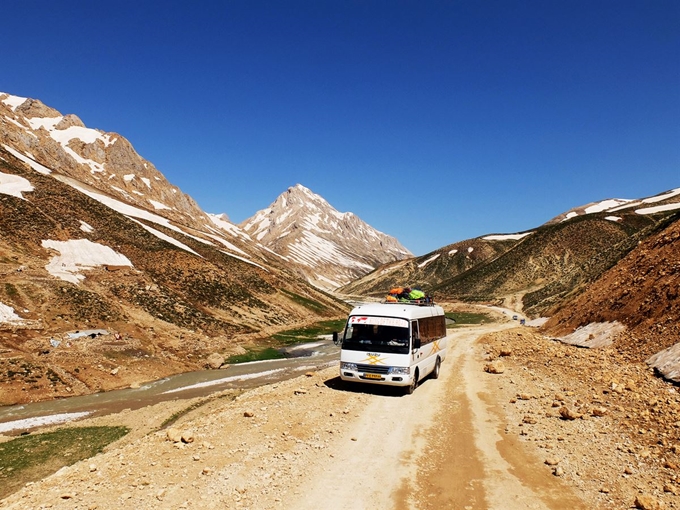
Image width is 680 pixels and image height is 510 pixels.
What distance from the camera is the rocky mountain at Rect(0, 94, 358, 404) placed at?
108 feet

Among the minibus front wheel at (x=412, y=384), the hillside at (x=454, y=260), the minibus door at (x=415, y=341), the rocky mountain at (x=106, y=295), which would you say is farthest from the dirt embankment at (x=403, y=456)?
the hillside at (x=454, y=260)

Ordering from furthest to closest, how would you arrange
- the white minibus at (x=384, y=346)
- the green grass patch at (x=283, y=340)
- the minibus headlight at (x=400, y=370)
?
the green grass patch at (x=283, y=340) → the white minibus at (x=384, y=346) → the minibus headlight at (x=400, y=370)

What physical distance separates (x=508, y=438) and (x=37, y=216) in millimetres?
65409

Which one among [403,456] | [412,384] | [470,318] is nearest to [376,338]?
[412,384]

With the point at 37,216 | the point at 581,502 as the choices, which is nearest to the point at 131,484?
the point at 581,502

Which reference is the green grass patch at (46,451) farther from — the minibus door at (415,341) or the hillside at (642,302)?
the hillside at (642,302)

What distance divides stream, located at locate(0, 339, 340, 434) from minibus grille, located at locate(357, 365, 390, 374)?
17.3 metres

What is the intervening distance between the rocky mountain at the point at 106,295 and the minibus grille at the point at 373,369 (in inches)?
971

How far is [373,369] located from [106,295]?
141 ft

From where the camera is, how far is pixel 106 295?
48.2 m

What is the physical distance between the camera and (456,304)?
122m

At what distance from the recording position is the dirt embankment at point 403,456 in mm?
8500

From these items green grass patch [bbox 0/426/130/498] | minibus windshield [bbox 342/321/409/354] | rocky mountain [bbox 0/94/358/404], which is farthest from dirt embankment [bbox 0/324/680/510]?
rocky mountain [bbox 0/94/358/404]

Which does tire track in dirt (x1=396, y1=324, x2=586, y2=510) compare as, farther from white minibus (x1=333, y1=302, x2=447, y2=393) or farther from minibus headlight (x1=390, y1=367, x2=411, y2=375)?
white minibus (x1=333, y1=302, x2=447, y2=393)
